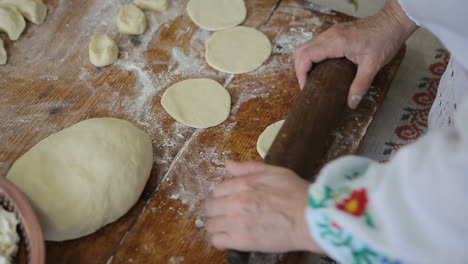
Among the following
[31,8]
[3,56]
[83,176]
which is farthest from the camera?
[31,8]

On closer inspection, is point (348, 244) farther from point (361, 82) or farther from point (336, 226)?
point (361, 82)

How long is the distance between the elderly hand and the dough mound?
0.64m

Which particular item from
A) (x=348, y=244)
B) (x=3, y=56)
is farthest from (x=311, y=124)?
(x=3, y=56)

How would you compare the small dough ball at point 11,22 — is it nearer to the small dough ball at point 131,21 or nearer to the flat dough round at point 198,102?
the small dough ball at point 131,21

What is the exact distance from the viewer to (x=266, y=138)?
1430 millimetres

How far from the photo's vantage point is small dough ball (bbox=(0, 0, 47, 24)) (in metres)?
1.68

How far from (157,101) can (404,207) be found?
95cm

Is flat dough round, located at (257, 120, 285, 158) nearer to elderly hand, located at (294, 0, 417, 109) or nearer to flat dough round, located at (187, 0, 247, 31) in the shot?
elderly hand, located at (294, 0, 417, 109)

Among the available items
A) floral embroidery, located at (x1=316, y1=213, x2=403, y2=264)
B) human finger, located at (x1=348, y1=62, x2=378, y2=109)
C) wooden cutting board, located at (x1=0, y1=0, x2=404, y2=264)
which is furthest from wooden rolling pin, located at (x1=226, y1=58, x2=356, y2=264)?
floral embroidery, located at (x1=316, y1=213, x2=403, y2=264)

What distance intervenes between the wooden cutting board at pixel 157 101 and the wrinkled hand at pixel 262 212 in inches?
10.1

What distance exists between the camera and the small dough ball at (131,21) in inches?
66.2

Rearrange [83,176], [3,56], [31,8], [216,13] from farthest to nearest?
[216,13]
[31,8]
[3,56]
[83,176]

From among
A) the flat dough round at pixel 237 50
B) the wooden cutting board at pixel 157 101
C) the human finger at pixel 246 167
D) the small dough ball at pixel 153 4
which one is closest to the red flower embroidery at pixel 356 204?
the human finger at pixel 246 167

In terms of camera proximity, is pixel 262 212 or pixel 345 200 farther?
Result: pixel 262 212
